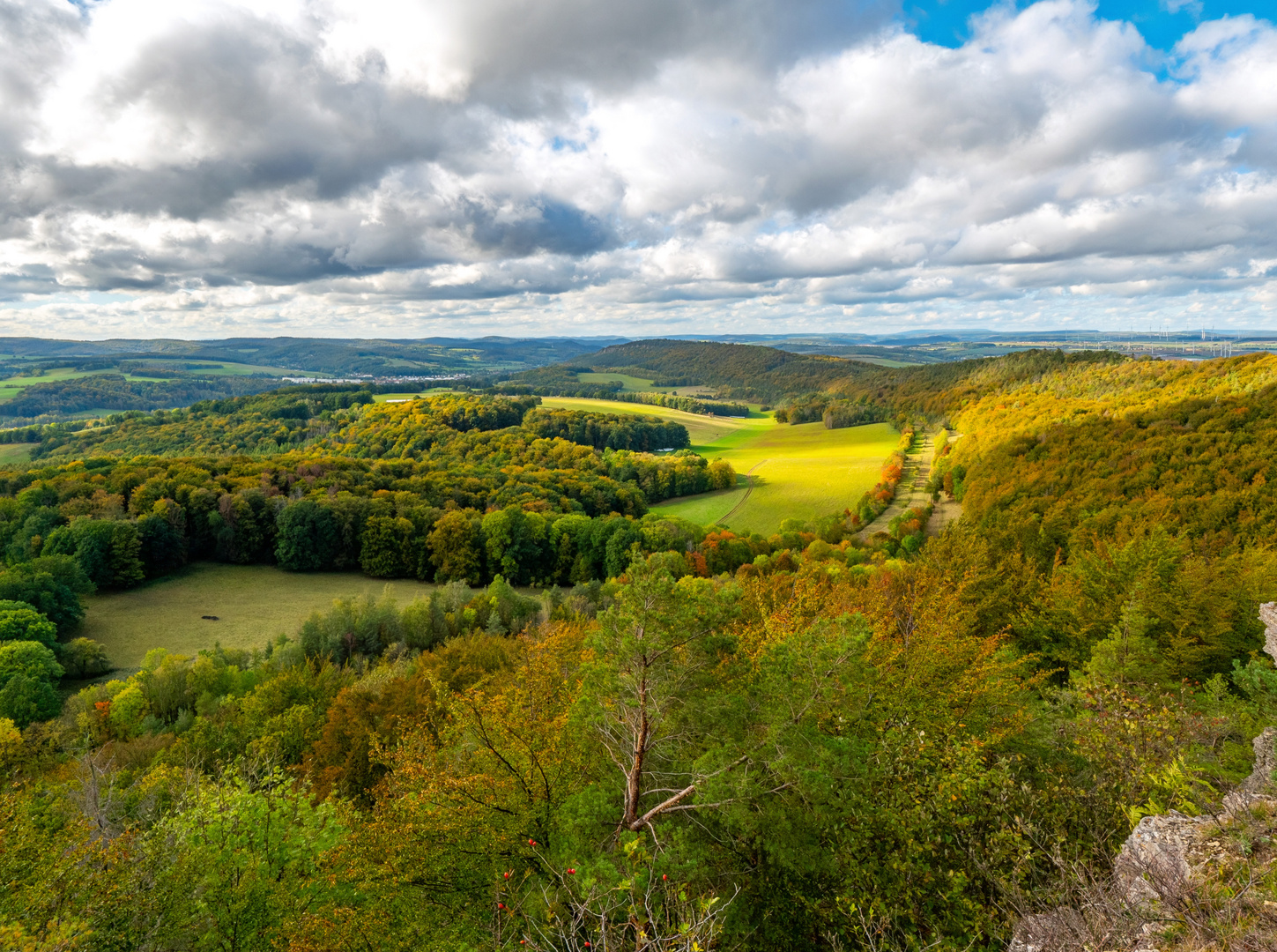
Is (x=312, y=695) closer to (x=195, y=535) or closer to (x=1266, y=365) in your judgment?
(x=195, y=535)

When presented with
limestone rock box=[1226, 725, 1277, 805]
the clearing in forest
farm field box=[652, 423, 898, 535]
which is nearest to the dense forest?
limestone rock box=[1226, 725, 1277, 805]

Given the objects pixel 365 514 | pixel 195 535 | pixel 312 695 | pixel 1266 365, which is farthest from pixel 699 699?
pixel 1266 365

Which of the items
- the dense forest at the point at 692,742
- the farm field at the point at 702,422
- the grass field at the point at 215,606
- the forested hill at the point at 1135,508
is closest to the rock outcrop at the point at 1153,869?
the dense forest at the point at 692,742

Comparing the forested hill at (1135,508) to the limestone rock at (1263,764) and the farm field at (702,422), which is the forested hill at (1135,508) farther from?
the farm field at (702,422)

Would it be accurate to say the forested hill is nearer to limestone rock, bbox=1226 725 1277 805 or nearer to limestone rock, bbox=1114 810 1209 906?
limestone rock, bbox=1226 725 1277 805

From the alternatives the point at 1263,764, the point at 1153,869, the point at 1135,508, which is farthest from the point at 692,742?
the point at 1135,508

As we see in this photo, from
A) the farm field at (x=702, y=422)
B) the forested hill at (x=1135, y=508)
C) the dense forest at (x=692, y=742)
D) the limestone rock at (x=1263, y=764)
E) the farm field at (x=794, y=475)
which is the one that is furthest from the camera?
the farm field at (x=702, y=422)

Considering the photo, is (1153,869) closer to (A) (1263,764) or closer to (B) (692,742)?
(A) (1263,764)
